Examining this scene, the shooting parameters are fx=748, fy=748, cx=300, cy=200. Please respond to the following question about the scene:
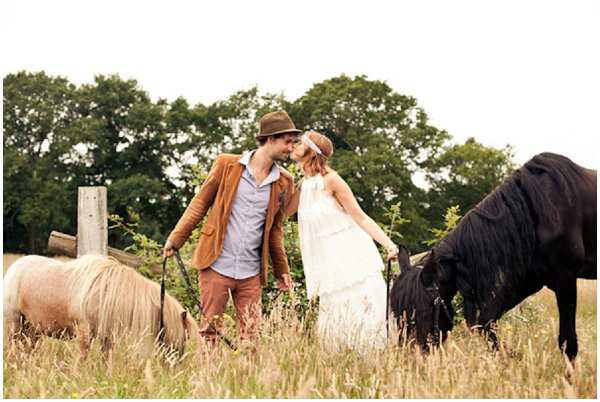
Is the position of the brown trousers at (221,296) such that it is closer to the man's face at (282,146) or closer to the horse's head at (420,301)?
the man's face at (282,146)

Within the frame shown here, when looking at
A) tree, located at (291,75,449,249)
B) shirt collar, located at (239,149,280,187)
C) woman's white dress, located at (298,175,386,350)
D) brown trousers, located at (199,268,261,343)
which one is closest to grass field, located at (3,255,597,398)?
brown trousers, located at (199,268,261,343)

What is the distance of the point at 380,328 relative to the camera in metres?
5.54

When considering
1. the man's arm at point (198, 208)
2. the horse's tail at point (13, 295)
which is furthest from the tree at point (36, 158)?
the man's arm at point (198, 208)

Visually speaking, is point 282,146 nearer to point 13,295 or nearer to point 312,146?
point 312,146

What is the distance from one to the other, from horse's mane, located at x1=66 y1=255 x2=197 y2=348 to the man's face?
4.51 feet

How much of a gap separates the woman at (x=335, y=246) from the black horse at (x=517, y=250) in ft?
1.21

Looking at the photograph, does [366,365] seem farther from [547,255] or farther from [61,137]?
[61,137]

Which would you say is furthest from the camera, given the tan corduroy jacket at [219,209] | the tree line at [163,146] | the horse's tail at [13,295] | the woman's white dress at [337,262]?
the tree line at [163,146]

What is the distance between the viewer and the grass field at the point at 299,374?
169 inches

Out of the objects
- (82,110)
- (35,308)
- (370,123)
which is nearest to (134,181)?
(82,110)

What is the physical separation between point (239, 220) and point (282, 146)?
0.62m

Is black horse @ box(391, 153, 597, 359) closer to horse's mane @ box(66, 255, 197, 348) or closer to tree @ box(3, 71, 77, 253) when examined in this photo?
horse's mane @ box(66, 255, 197, 348)

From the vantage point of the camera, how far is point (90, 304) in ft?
18.5

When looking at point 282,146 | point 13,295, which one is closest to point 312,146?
point 282,146
